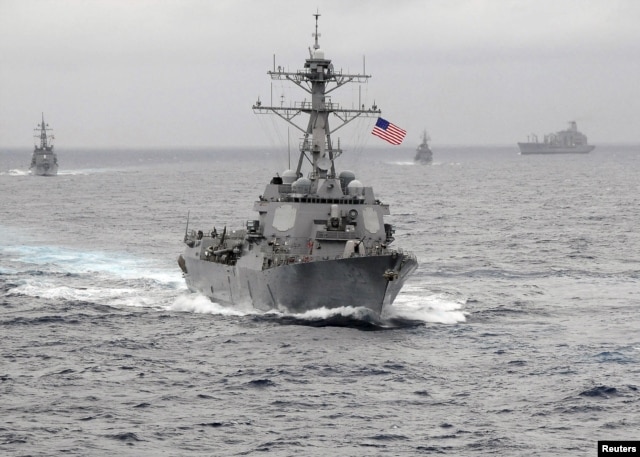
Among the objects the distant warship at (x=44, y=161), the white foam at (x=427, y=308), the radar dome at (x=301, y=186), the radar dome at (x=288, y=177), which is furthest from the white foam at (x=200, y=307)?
the distant warship at (x=44, y=161)

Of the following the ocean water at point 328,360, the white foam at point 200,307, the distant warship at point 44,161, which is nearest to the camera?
the ocean water at point 328,360

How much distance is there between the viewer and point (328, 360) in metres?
33.8

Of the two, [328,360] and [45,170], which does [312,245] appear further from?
[45,170]

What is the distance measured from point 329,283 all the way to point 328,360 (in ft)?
19.6

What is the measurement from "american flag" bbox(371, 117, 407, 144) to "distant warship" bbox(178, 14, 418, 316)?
999mm

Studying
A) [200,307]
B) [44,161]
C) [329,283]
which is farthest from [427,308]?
[44,161]

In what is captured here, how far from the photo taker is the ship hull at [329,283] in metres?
38.5

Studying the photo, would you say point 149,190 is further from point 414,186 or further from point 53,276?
point 53,276

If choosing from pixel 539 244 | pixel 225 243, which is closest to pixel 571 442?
pixel 225 243

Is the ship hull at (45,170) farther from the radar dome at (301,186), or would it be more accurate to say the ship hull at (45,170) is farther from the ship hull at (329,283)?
the ship hull at (329,283)

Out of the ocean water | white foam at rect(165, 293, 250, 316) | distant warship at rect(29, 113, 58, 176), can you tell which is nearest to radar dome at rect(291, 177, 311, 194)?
white foam at rect(165, 293, 250, 316)

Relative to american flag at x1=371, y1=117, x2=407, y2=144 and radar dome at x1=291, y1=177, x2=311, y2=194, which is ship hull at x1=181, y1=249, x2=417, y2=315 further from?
american flag at x1=371, y1=117, x2=407, y2=144

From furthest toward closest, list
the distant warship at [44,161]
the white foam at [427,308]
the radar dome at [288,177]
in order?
the distant warship at [44,161], the radar dome at [288,177], the white foam at [427,308]

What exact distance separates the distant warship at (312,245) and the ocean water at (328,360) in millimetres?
949
